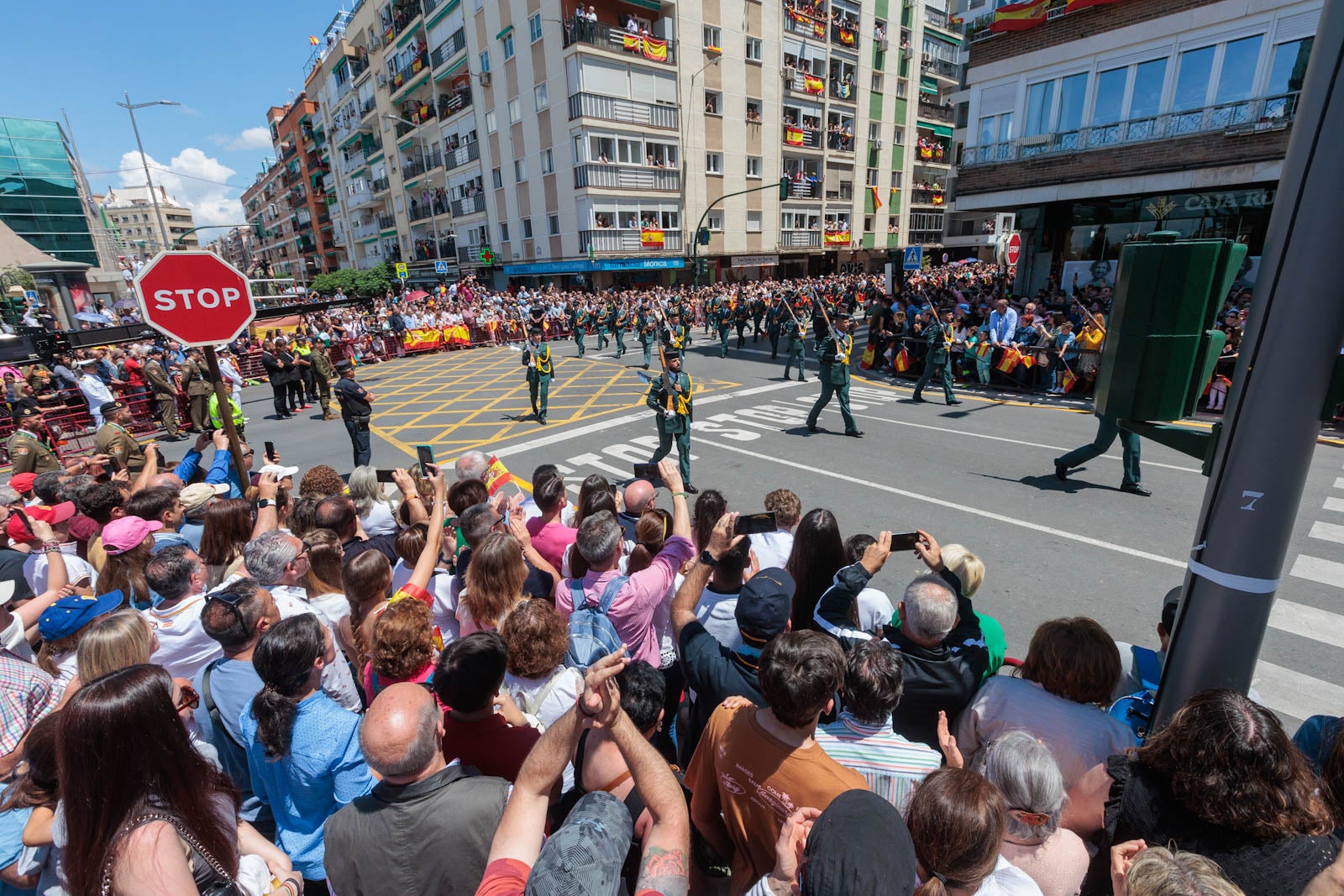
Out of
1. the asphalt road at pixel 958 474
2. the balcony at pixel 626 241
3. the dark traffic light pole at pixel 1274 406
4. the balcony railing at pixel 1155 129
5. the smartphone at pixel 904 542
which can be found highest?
the balcony railing at pixel 1155 129

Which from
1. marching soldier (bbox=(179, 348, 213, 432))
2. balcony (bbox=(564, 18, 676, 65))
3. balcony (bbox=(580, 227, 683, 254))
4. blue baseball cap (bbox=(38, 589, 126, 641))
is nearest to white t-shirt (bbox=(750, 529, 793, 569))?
blue baseball cap (bbox=(38, 589, 126, 641))

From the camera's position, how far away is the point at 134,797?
1.77 m

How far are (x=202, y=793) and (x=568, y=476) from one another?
24.1 feet

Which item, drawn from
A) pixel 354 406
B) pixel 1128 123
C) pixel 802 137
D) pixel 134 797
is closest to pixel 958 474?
pixel 134 797

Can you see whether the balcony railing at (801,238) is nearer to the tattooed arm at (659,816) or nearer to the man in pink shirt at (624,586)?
the man in pink shirt at (624,586)

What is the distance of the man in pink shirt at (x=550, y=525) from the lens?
4.48 m

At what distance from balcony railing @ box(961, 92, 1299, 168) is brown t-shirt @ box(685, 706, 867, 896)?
17.8 meters

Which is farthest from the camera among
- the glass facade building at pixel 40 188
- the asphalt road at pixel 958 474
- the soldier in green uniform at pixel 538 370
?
the glass facade building at pixel 40 188

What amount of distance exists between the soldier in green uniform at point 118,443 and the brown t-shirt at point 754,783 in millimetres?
7938

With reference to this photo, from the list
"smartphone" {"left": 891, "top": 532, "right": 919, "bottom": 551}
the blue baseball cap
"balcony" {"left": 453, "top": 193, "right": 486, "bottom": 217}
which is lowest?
the blue baseball cap

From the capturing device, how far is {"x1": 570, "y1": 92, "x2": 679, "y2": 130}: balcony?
100 feet

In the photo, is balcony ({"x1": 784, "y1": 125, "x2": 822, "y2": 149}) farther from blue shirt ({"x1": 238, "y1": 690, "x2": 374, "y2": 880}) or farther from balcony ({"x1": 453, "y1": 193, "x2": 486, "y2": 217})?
blue shirt ({"x1": 238, "y1": 690, "x2": 374, "y2": 880})

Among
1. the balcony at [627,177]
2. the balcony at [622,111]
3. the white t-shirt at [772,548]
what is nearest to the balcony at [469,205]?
the balcony at [627,177]

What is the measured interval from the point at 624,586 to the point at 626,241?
107 feet
